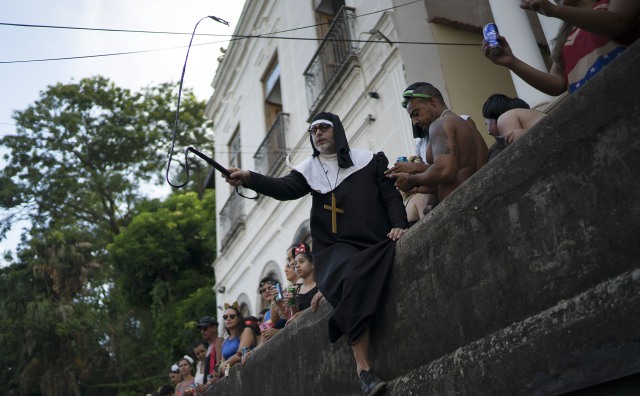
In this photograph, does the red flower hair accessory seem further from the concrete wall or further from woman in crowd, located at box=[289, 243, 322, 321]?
the concrete wall

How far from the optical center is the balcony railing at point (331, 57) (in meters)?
9.33

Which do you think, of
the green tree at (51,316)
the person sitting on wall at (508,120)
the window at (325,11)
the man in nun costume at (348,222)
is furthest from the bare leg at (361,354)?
the green tree at (51,316)

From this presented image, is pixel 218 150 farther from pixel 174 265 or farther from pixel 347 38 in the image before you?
pixel 347 38

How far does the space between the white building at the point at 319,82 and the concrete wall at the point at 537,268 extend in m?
4.44

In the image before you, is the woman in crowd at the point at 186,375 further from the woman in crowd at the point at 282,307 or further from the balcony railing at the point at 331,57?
the balcony railing at the point at 331,57

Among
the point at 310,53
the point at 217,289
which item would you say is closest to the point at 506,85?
the point at 310,53

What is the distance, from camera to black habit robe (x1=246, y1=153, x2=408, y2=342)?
3.43m

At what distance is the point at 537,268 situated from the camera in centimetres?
253

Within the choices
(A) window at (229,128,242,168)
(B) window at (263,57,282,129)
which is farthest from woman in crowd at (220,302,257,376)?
(A) window at (229,128,242,168)

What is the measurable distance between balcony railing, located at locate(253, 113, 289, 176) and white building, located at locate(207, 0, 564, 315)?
23mm

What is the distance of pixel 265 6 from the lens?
13289 mm

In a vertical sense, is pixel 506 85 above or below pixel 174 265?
below

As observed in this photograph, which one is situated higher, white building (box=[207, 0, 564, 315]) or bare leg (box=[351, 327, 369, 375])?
white building (box=[207, 0, 564, 315])

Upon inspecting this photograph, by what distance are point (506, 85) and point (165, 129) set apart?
1758cm
